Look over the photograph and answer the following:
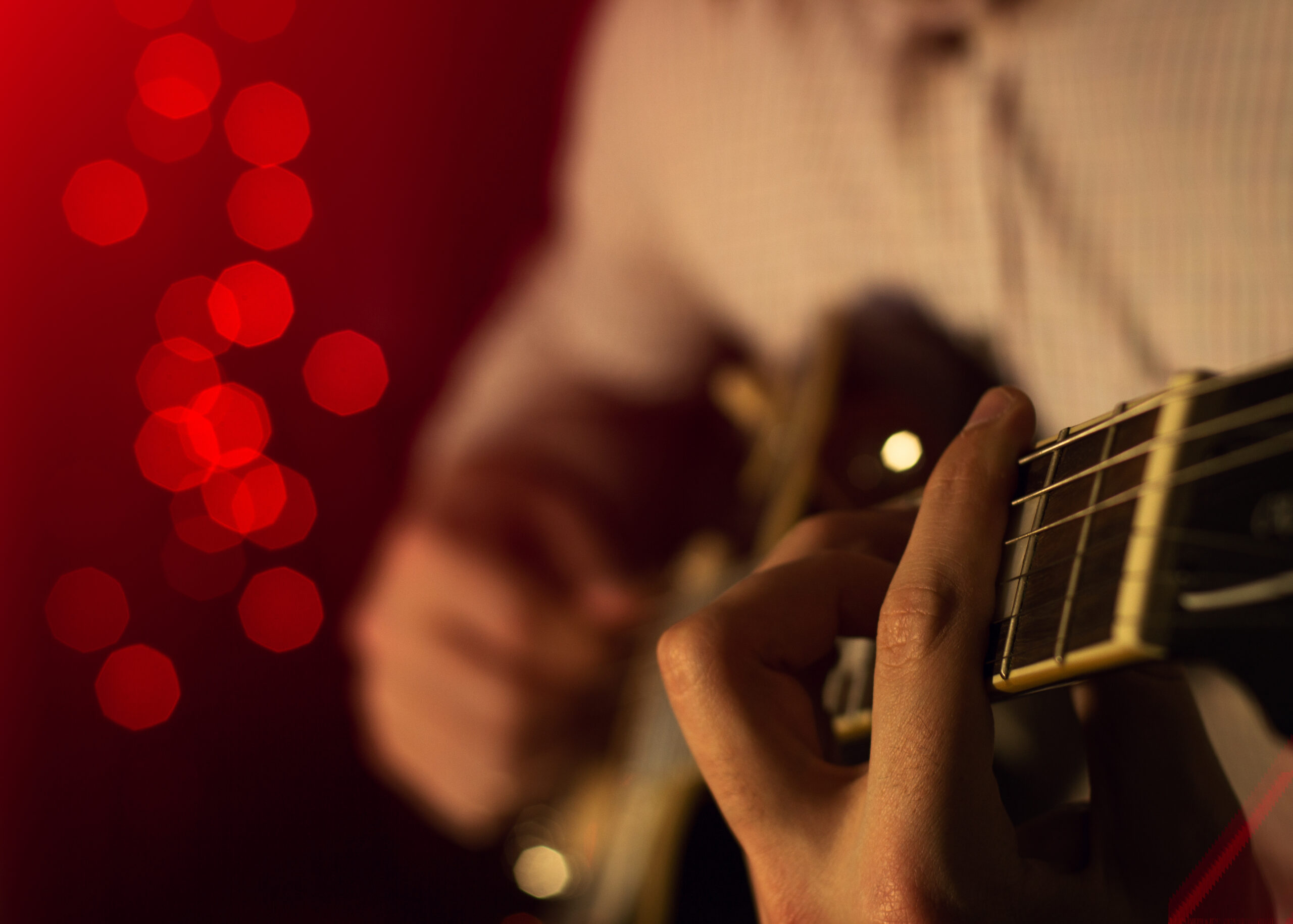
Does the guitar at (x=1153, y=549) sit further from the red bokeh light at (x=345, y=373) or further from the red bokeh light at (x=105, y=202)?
the red bokeh light at (x=105, y=202)

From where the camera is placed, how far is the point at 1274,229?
1.47 ft

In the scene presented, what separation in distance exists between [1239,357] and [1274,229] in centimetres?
7

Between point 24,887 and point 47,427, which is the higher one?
point 47,427

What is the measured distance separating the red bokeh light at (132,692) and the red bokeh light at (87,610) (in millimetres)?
43

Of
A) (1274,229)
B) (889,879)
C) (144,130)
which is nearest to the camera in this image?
(889,879)

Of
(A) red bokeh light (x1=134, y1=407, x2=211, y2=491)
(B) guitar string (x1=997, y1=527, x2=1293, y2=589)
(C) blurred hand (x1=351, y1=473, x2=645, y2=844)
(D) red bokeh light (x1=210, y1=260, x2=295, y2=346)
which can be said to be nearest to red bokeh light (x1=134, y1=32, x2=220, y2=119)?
(D) red bokeh light (x1=210, y1=260, x2=295, y2=346)

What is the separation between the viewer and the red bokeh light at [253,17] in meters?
1.33

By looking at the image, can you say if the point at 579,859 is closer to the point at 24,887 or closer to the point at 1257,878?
the point at 1257,878

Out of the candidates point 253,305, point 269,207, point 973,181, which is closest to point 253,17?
point 269,207

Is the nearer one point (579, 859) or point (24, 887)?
point (579, 859)

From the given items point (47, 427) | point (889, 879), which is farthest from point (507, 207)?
point (889, 879)

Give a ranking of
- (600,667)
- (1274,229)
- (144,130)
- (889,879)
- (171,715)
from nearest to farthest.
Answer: (889,879)
(1274,229)
(600,667)
(144,130)
(171,715)

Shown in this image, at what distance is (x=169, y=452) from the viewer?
1.44 metres

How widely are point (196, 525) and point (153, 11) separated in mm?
851
